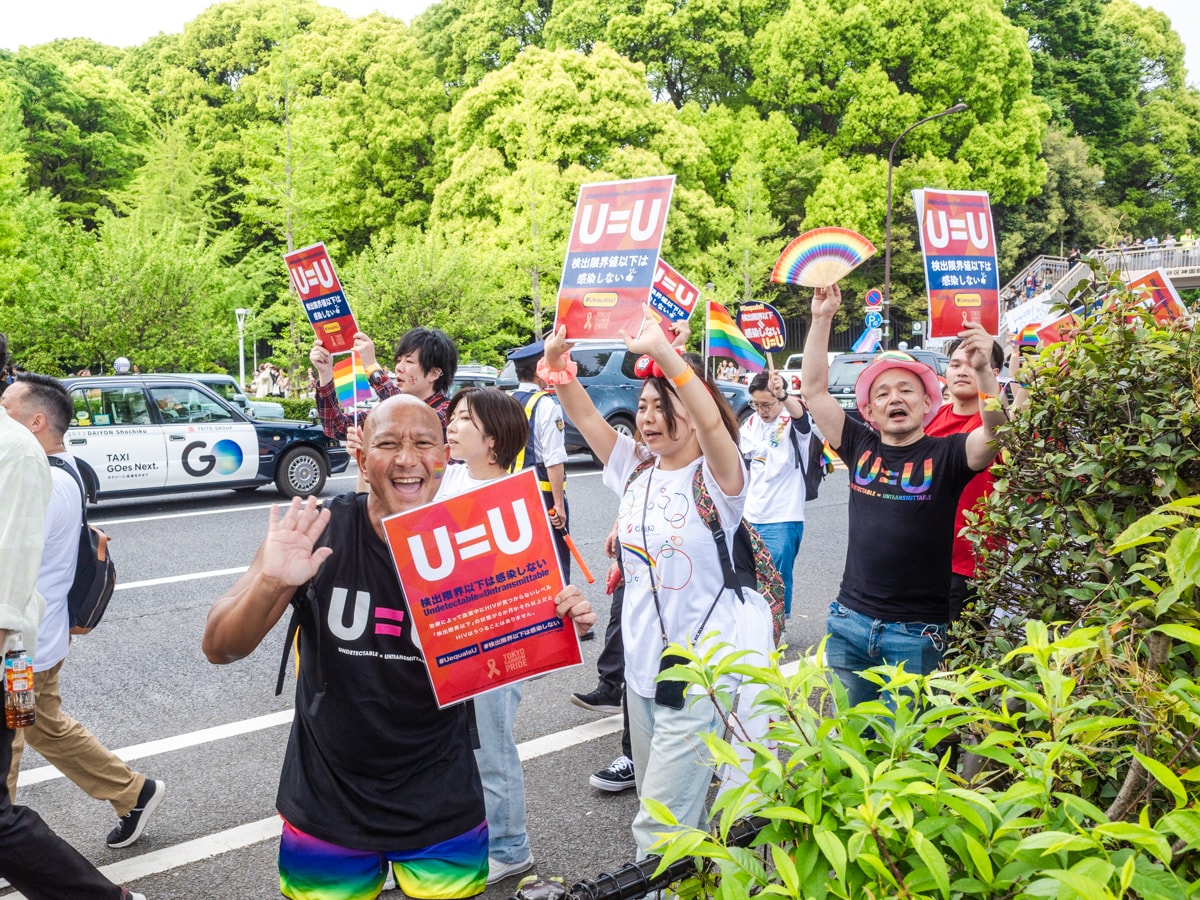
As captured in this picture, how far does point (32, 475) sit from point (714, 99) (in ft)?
123

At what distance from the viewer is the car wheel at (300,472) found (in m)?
12.6

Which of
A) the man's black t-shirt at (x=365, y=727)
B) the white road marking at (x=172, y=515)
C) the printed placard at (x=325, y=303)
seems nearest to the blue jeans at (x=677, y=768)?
the man's black t-shirt at (x=365, y=727)

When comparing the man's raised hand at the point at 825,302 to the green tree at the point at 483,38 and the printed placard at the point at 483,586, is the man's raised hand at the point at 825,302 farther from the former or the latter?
the green tree at the point at 483,38

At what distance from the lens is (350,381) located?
21.3ft

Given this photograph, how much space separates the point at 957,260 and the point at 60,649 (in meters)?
4.57

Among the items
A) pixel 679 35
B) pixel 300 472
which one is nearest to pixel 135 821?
pixel 300 472

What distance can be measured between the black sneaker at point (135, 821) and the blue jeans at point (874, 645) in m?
2.79

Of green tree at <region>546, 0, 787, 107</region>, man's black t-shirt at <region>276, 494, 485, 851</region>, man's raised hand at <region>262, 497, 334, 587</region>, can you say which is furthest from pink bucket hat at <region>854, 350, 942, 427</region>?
green tree at <region>546, 0, 787, 107</region>

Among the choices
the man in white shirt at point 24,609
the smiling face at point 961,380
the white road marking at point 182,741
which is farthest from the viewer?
the white road marking at point 182,741

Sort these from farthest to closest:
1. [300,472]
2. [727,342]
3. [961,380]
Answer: [300,472], [727,342], [961,380]

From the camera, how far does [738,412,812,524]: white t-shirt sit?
20.7 ft

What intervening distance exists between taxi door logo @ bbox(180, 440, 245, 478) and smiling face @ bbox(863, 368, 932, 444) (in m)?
9.98

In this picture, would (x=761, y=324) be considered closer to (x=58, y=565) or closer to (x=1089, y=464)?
(x=58, y=565)

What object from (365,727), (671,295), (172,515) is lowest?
(172,515)
